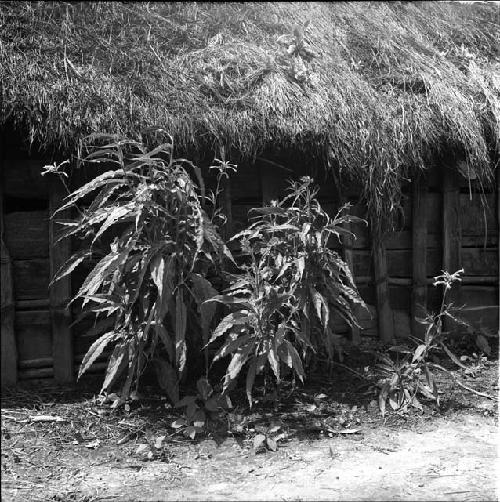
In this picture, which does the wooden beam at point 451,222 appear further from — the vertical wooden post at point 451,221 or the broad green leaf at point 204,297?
the broad green leaf at point 204,297

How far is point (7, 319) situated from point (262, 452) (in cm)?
222

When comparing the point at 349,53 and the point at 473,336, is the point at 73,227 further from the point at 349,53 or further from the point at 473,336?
the point at 473,336

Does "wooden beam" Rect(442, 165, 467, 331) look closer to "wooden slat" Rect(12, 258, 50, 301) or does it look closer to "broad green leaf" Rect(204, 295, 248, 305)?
"broad green leaf" Rect(204, 295, 248, 305)

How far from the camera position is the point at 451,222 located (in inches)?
229

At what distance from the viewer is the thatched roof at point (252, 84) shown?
15.6ft

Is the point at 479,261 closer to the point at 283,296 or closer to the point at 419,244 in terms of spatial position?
the point at 419,244

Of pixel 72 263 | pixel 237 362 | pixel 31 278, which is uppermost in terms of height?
pixel 72 263

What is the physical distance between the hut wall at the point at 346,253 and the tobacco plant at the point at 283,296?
73 centimetres

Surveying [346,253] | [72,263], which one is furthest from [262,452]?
[346,253]

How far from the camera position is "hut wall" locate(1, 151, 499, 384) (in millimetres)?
4859

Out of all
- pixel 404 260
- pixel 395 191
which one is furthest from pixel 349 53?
pixel 404 260

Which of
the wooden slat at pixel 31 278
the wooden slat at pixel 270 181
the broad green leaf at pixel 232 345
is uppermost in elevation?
the wooden slat at pixel 270 181

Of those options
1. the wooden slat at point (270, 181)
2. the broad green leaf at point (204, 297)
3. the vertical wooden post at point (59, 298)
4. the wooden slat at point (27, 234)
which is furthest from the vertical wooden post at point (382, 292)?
the wooden slat at point (27, 234)

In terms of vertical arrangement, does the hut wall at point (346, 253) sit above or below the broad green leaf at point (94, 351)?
above
